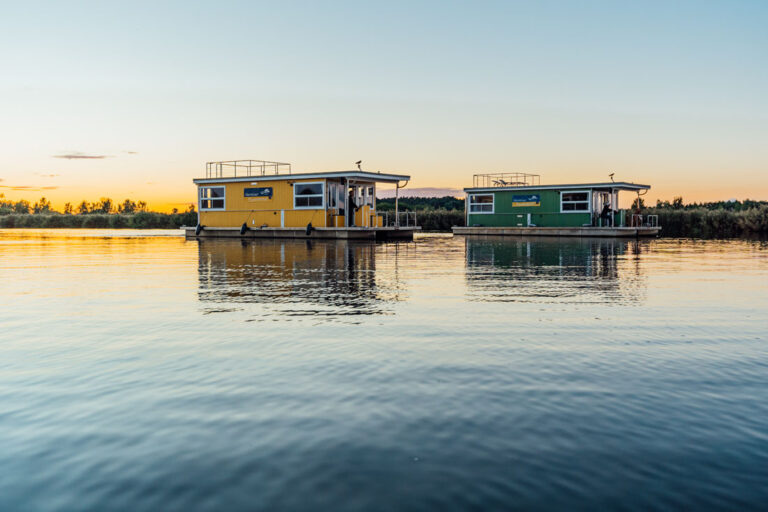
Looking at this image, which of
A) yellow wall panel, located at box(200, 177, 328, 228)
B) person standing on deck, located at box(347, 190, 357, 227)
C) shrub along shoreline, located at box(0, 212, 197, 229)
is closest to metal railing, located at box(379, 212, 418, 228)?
person standing on deck, located at box(347, 190, 357, 227)

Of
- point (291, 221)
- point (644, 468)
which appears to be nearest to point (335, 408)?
point (644, 468)

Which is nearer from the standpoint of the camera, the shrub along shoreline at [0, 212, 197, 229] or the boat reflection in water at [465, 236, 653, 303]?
the boat reflection in water at [465, 236, 653, 303]

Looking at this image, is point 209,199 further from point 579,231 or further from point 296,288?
point 296,288

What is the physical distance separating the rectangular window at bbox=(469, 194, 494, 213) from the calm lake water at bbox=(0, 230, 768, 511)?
Result: 138 ft

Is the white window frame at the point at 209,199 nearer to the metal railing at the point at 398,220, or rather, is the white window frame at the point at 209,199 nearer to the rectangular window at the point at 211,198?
the rectangular window at the point at 211,198

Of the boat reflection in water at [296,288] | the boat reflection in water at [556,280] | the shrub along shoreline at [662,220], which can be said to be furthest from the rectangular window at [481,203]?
the boat reflection in water at [296,288]

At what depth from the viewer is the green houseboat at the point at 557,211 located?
47719 mm

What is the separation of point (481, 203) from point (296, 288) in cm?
4130

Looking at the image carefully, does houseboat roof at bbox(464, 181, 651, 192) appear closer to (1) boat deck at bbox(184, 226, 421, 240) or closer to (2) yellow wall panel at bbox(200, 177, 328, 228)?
(1) boat deck at bbox(184, 226, 421, 240)

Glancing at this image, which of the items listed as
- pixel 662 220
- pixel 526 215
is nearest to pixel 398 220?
pixel 526 215

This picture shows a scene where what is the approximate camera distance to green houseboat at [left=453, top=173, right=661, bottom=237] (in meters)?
47.7

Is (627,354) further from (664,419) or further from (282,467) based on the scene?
(282,467)

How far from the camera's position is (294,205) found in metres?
42.0

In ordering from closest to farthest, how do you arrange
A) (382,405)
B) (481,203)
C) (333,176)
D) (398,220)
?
(382,405) → (333,176) → (398,220) → (481,203)
